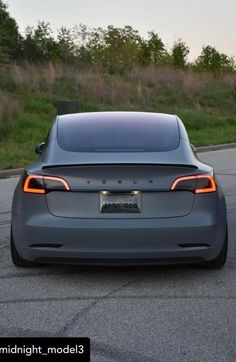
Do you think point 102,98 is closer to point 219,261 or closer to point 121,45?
point 219,261

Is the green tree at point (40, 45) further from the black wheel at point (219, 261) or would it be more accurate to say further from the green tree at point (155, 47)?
the black wheel at point (219, 261)

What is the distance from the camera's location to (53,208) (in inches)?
195

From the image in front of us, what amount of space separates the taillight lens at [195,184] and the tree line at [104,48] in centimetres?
3292

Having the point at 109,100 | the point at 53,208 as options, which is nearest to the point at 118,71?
the point at 109,100

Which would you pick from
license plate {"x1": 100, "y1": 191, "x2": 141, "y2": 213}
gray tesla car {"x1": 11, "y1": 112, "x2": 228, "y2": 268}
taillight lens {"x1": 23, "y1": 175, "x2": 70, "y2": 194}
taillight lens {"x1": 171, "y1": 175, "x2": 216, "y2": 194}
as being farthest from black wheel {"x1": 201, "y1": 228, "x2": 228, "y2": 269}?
taillight lens {"x1": 23, "y1": 175, "x2": 70, "y2": 194}

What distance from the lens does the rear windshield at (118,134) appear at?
5387mm

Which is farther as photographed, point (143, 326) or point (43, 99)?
point (43, 99)

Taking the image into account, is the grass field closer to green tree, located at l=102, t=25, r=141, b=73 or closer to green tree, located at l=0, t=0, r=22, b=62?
green tree, located at l=0, t=0, r=22, b=62

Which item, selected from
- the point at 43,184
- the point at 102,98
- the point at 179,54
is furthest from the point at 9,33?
the point at 43,184

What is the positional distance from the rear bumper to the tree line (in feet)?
108

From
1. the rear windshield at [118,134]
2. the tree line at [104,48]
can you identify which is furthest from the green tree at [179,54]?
the rear windshield at [118,134]

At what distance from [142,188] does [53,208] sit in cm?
74

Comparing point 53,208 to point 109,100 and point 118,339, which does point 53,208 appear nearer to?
point 118,339

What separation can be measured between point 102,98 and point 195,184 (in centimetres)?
2058
